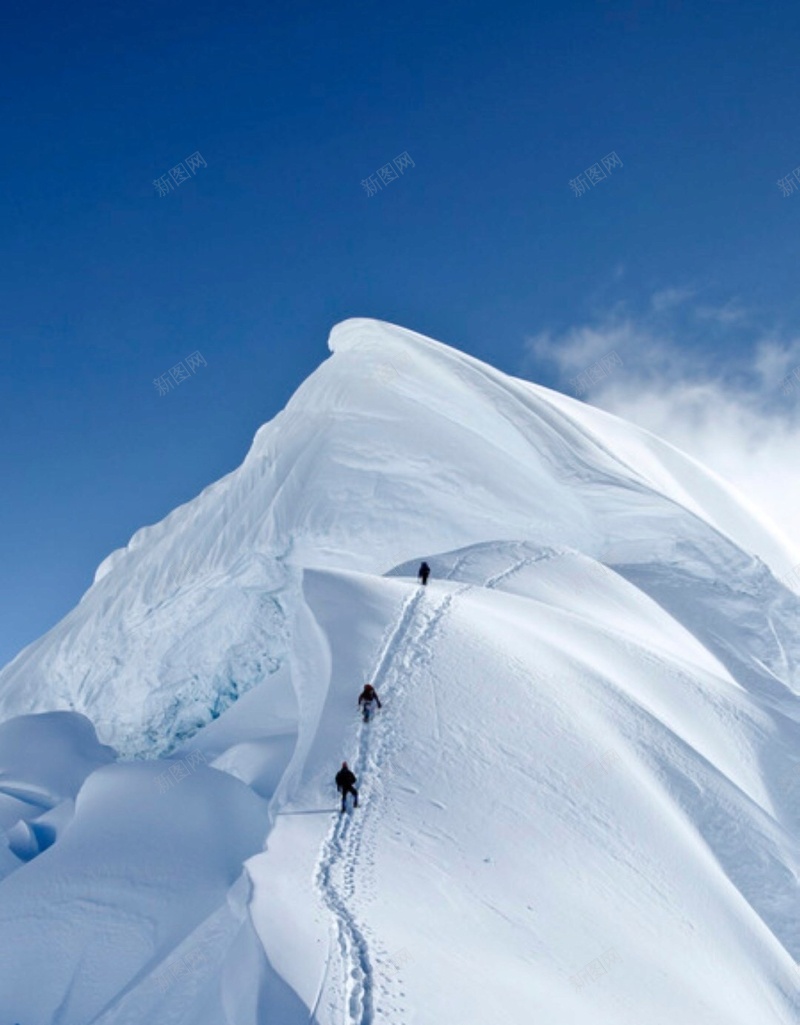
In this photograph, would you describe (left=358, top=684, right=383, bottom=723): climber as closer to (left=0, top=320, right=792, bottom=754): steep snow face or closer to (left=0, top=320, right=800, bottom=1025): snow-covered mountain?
(left=0, top=320, right=800, bottom=1025): snow-covered mountain

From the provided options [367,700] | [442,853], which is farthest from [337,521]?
[442,853]

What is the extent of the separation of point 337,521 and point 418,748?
18.6 meters

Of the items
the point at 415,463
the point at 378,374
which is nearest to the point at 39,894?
the point at 415,463

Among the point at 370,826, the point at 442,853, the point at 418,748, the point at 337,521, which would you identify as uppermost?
the point at 337,521

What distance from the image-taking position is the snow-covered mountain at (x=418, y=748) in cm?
1209

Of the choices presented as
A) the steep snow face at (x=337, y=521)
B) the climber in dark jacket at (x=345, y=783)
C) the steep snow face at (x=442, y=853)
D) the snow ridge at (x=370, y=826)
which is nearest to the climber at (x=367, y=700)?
the snow ridge at (x=370, y=826)

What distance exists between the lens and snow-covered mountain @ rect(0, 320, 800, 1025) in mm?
12094

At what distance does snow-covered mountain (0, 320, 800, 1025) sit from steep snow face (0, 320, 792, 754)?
16 centimetres

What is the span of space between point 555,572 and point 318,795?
18836 mm

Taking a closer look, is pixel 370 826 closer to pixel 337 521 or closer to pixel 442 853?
pixel 442 853

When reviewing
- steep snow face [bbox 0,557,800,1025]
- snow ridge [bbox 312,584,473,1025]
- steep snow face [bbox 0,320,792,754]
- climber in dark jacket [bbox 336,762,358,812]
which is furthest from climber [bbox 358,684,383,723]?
steep snow face [bbox 0,320,792,754]

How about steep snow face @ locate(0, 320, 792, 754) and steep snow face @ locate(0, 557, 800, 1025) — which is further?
steep snow face @ locate(0, 320, 792, 754)

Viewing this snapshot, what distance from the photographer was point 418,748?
1719cm

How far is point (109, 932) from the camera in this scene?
1541cm
